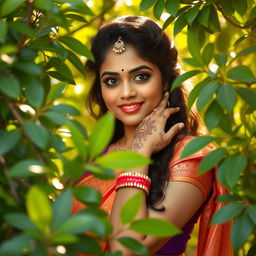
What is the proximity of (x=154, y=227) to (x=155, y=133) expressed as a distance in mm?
839

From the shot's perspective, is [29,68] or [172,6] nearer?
[29,68]

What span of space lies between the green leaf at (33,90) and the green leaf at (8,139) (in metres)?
0.09

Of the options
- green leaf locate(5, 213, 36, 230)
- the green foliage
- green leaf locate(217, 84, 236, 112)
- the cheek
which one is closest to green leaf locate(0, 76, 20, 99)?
the green foliage

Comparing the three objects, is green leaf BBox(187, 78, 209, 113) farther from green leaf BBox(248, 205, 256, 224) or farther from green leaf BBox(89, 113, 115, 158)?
green leaf BBox(89, 113, 115, 158)

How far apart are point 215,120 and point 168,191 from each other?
0.47 metres

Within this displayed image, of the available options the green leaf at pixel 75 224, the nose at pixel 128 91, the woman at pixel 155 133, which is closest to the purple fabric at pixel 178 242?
the woman at pixel 155 133

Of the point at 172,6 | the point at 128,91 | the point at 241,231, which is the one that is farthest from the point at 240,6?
the point at 241,231

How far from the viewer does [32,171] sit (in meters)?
1.05

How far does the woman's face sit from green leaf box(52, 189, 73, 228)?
986mm

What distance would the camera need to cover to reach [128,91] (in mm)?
1961

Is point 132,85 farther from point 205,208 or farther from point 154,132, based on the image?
point 205,208

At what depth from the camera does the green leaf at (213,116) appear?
1.45m

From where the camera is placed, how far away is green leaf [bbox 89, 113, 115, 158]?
1.10 metres

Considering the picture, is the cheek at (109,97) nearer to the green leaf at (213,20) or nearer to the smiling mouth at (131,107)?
the smiling mouth at (131,107)
